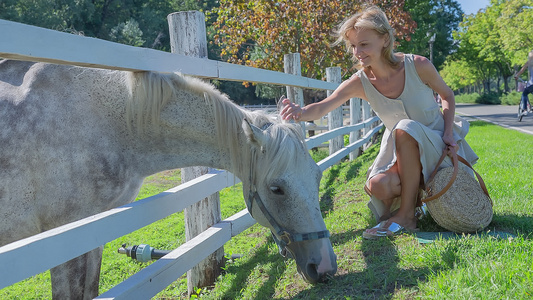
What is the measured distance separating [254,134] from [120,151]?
763mm

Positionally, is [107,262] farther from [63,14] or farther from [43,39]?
[63,14]

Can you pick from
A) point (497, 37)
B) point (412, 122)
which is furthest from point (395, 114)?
point (497, 37)

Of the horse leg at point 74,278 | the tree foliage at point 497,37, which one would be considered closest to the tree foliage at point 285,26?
the horse leg at point 74,278

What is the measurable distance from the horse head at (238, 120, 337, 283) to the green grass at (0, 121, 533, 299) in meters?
0.23

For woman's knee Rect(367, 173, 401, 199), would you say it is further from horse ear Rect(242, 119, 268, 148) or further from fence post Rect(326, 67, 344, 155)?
fence post Rect(326, 67, 344, 155)

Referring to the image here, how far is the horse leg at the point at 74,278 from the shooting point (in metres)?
2.29

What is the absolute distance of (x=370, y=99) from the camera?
3.57 meters

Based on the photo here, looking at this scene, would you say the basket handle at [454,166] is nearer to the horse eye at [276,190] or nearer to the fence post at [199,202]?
the horse eye at [276,190]

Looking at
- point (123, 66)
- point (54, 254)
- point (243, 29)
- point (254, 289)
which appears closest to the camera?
point (54, 254)

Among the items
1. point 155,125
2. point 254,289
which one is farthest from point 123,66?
point 254,289

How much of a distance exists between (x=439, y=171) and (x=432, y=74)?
0.80 metres

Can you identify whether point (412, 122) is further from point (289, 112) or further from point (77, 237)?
point (77, 237)

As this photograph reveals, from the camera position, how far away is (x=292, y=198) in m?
2.26

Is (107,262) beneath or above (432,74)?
beneath
